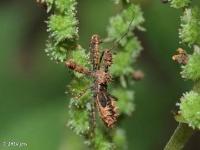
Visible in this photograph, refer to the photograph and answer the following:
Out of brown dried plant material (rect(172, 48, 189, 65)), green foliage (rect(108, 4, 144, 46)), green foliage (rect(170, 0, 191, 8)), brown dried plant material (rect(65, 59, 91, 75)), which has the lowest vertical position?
brown dried plant material (rect(172, 48, 189, 65))

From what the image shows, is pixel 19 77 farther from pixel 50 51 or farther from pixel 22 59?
pixel 50 51

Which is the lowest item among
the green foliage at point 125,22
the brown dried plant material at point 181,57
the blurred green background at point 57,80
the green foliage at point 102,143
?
the green foliage at point 102,143

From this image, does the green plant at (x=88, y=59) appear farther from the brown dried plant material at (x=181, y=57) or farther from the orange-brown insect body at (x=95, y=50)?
the brown dried plant material at (x=181, y=57)

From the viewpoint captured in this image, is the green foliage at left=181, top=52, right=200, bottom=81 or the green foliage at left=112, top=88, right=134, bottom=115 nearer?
the green foliage at left=181, top=52, right=200, bottom=81

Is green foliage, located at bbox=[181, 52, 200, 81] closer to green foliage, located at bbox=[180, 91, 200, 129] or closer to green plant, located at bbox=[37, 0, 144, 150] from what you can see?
green foliage, located at bbox=[180, 91, 200, 129]

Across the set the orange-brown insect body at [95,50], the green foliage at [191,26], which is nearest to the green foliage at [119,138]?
the orange-brown insect body at [95,50]

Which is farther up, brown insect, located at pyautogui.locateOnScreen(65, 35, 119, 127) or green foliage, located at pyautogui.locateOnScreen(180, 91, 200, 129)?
brown insect, located at pyautogui.locateOnScreen(65, 35, 119, 127)

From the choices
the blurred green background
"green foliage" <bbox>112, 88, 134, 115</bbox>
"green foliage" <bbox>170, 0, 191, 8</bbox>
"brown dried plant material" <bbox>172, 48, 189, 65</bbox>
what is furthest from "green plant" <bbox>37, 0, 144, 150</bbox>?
the blurred green background
